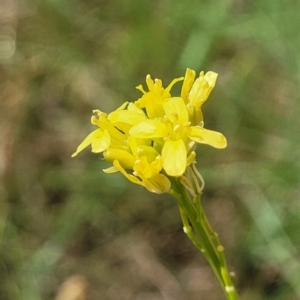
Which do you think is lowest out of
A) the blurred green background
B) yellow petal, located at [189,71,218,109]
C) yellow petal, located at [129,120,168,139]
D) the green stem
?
the blurred green background

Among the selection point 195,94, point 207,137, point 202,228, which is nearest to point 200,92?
point 195,94

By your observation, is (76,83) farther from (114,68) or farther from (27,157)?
(27,157)

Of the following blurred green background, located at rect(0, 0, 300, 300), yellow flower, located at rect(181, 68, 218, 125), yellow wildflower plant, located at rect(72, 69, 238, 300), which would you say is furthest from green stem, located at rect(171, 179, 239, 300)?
blurred green background, located at rect(0, 0, 300, 300)

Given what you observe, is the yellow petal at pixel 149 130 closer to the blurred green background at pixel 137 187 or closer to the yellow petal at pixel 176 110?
the yellow petal at pixel 176 110

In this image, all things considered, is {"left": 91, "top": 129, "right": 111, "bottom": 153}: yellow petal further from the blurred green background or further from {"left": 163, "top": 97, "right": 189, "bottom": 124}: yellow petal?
the blurred green background

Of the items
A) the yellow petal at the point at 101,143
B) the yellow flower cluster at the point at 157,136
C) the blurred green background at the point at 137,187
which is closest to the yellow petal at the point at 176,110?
the yellow flower cluster at the point at 157,136

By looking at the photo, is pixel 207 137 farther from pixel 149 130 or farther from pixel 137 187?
pixel 137 187
